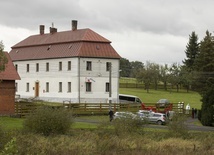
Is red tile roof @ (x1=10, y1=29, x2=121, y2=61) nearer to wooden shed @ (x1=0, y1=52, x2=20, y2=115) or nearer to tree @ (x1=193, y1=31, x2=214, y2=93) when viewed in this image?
wooden shed @ (x1=0, y1=52, x2=20, y2=115)

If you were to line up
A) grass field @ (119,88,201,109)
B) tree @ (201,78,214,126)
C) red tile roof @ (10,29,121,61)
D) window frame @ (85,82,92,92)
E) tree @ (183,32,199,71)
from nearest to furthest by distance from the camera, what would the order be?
tree @ (201,78,214,126) < red tile roof @ (10,29,121,61) < window frame @ (85,82,92,92) < grass field @ (119,88,201,109) < tree @ (183,32,199,71)

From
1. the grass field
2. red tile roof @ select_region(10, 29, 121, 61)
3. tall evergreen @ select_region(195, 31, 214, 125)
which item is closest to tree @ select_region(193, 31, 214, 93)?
tall evergreen @ select_region(195, 31, 214, 125)

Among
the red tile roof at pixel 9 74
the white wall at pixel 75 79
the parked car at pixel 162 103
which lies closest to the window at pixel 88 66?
the white wall at pixel 75 79

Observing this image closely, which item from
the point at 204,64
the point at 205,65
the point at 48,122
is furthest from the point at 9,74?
the point at 204,64

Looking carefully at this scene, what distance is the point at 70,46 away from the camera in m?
60.5

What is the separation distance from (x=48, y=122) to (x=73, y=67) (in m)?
28.0

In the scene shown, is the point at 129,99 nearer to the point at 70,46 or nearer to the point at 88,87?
the point at 88,87

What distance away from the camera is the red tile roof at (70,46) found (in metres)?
59.7

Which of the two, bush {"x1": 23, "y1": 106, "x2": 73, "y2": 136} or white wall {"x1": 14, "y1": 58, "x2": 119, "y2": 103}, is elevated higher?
white wall {"x1": 14, "y1": 58, "x2": 119, "y2": 103}

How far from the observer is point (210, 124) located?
46.2m

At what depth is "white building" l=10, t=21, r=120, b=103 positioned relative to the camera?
59406 millimetres

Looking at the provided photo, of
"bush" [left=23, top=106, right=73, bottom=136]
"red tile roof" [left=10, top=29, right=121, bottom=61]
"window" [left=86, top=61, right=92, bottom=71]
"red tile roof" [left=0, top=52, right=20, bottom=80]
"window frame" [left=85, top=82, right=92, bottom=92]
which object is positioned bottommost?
"bush" [left=23, top=106, right=73, bottom=136]

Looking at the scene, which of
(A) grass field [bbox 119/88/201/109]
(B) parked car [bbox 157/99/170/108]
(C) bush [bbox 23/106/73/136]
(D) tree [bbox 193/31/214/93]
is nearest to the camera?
(C) bush [bbox 23/106/73/136]

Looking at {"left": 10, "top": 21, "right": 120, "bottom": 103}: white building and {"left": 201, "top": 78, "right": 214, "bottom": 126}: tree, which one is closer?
{"left": 201, "top": 78, "right": 214, "bottom": 126}: tree
